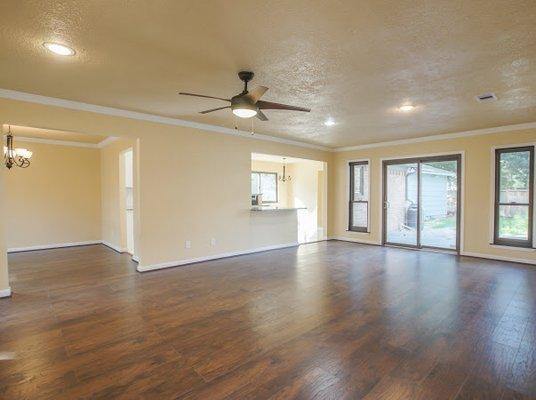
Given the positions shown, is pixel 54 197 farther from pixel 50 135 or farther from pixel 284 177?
pixel 284 177

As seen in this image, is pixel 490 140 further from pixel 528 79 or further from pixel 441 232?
pixel 528 79

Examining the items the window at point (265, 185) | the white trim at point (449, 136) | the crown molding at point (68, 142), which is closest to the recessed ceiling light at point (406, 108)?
the white trim at point (449, 136)

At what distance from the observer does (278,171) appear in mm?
10547

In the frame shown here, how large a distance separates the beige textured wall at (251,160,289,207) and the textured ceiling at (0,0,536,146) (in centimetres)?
570

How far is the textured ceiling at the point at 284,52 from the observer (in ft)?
6.79

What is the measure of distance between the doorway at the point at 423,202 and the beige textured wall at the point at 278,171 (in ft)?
13.6

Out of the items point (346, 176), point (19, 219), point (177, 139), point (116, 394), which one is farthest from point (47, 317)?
point (346, 176)

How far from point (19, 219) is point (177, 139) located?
4425mm

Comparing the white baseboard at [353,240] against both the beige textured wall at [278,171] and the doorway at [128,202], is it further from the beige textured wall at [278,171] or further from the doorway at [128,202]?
the doorway at [128,202]

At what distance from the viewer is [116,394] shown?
6.17ft

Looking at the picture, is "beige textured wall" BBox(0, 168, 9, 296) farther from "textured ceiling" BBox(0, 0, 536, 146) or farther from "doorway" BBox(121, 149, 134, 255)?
"doorway" BBox(121, 149, 134, 255)

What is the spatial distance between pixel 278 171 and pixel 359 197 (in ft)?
11.7

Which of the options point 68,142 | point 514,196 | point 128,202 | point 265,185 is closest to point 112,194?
point 128,202

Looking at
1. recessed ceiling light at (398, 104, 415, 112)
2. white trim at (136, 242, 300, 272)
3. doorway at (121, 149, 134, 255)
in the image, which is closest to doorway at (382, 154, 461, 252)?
recessed ceiling light at (398, 104, 415, 112)
